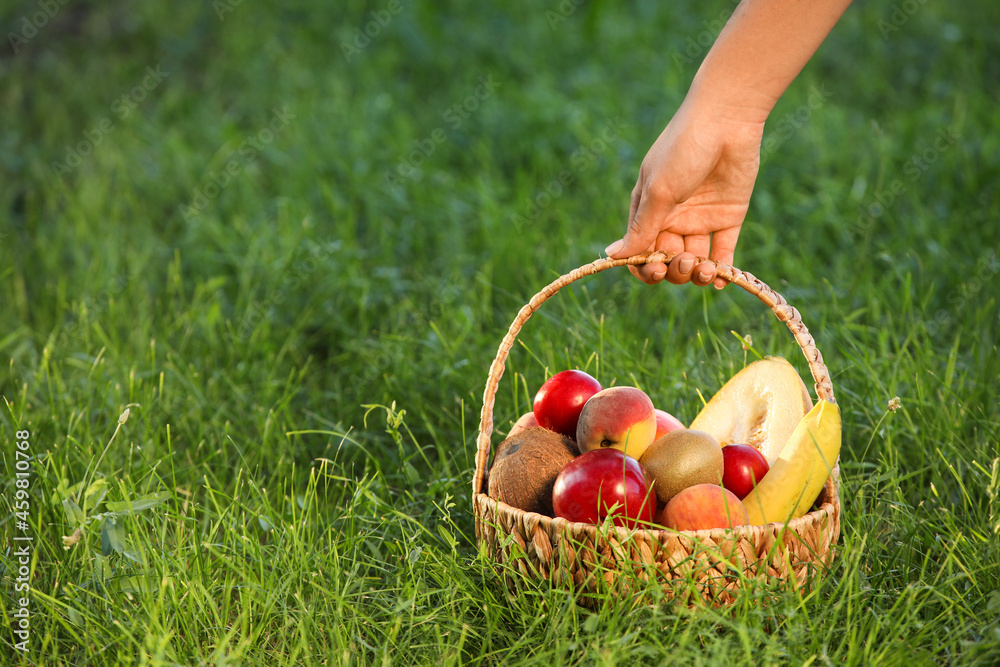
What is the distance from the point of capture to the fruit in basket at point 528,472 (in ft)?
5.64

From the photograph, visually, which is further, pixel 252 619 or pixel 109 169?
pixel 109 169

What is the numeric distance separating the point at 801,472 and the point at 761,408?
0.30 meters

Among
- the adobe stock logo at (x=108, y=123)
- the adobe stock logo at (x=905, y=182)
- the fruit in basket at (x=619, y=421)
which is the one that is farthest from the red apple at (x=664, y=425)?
the adobe stock logo at (x=108, y=123)

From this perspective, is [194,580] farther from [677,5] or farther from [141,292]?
[677,5]

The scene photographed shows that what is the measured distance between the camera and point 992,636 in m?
1.46

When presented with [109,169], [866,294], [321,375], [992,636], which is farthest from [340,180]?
[992,636]

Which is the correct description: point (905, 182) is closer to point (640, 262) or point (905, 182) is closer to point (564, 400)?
point (640, 262)

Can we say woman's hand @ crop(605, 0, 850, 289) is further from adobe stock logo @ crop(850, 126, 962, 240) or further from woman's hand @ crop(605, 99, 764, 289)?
adobe stock logo @ crop(850, 126, 962, 240)

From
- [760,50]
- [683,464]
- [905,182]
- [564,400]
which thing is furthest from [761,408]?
[905,182]

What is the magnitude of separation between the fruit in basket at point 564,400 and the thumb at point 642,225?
0.96ft

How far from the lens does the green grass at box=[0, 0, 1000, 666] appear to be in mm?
1606

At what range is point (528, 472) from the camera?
5.65ft

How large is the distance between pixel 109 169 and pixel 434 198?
178 centimetres

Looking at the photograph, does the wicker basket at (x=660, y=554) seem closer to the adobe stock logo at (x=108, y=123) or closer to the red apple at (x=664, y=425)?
the red apple at (x=664, y=425)
